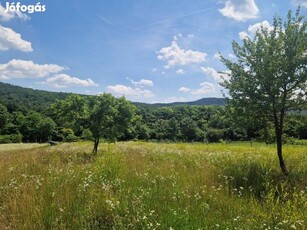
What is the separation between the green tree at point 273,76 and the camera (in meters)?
10.3

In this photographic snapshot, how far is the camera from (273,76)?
407 inches

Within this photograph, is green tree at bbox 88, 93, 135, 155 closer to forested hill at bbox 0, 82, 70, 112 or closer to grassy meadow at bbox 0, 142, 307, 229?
grassy meadow at bbox 0, 142, 307, 229

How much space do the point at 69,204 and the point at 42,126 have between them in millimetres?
89412

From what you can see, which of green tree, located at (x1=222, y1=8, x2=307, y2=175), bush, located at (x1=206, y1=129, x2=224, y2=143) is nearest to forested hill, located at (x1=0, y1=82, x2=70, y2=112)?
bush, located at (x1=206, y1=129, x2=224, y2=143)

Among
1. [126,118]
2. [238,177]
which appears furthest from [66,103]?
[238,177]

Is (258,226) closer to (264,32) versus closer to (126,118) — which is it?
(264,32)

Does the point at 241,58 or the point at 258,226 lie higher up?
the point at 241,58

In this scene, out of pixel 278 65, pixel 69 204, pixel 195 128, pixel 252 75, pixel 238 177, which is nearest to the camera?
pixel 69 204

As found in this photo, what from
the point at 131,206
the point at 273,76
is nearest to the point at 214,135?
the point at 273,76

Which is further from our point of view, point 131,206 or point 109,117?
point 109,117

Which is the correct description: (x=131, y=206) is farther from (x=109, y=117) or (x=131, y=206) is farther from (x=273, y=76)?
(x=109, y=117)

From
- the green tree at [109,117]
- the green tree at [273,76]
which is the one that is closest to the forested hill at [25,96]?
the green tree at [109,117]

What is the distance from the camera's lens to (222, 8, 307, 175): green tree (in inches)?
406

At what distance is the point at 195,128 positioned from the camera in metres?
120
